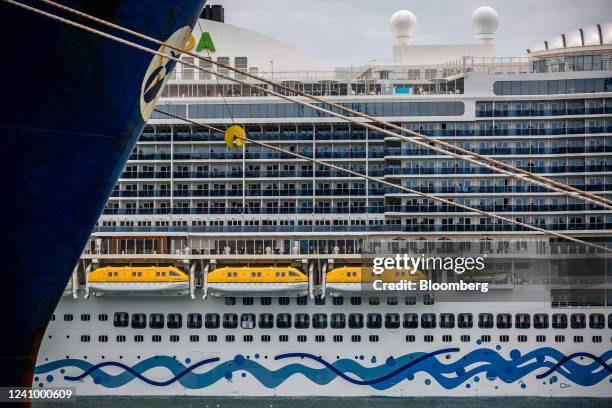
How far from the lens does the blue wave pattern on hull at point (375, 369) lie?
29.1 m

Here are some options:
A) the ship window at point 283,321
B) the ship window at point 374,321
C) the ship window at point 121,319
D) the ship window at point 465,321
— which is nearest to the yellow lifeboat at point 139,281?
the ship window at point 121,319

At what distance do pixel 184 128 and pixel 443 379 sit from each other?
909 cm

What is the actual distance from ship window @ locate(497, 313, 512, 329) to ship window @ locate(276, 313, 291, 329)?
4.82m

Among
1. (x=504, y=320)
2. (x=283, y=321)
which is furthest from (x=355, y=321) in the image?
(x=504, y=320)

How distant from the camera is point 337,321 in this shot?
2945cm

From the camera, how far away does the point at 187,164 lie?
105 feet

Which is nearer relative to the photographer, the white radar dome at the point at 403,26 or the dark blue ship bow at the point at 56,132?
the dark blue ship bow at the point at 56,132

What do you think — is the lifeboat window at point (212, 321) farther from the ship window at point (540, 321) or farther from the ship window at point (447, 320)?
the ship window at point (540, 321)

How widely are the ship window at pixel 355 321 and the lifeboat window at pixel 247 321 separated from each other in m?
2.24

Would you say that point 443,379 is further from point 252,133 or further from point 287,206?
point 252,133

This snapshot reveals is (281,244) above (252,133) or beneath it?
beneath

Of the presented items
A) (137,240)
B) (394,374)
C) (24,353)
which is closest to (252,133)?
(137,240)

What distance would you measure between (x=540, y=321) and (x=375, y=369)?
4012mm

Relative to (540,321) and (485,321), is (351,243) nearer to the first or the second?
(485,321)
